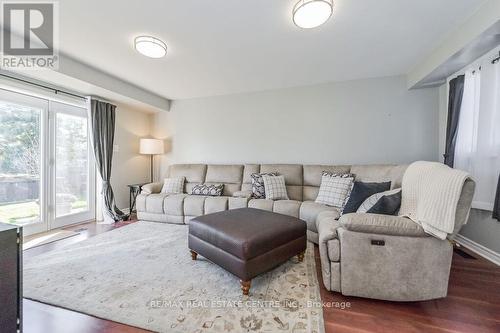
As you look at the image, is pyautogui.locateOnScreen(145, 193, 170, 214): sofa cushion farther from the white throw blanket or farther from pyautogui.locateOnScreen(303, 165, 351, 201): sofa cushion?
the white throw blanket

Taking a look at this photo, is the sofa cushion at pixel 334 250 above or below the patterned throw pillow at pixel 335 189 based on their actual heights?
below

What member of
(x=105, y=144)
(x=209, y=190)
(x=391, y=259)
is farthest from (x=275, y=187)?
(x=105, y=144)

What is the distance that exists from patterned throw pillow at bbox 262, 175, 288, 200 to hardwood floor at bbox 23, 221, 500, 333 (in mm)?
1570

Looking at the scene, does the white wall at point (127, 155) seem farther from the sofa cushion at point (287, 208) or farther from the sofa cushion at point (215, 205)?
the sofa cushion at point (287, 208)

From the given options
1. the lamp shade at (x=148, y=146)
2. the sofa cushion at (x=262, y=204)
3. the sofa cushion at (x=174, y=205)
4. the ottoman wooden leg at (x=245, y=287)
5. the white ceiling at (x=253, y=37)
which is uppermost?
the white ceiling at (x=253, y=37)

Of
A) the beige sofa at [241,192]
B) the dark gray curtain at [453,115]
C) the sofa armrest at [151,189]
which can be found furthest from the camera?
the sofa armrest at [151,189]

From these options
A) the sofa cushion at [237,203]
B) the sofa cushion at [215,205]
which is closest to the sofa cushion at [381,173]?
the sofa cushion at [237,203]

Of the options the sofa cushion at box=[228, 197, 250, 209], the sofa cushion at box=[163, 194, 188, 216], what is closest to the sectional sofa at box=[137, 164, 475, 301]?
the sofa cushion at box=[228, 197, 250, 209]

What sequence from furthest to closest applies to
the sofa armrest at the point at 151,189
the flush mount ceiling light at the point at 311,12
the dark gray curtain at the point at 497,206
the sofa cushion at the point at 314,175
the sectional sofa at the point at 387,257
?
the sofa armrest at the point at 151,189 < the sofa cushion at the point at 314,175 < the dark gray curtain at the point at 497,206 < the flush mount ceiling light at the point at 311,12 < the sectional sofa at the point at 387,257

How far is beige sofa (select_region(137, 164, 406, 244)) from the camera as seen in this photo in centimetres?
283

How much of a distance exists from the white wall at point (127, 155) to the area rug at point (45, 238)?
1011 millimetres

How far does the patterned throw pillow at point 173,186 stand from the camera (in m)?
3.84

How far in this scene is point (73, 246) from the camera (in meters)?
2.56
